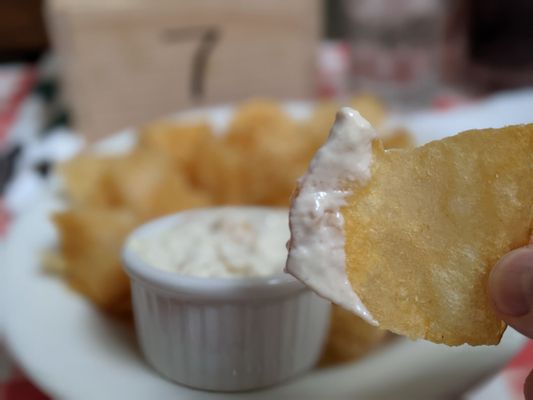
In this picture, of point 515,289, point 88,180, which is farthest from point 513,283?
point 88,180

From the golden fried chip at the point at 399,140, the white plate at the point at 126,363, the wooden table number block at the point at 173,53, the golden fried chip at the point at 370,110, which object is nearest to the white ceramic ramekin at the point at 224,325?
the white plate at the point at 126,363

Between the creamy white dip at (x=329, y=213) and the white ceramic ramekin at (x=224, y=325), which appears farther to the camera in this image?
the white ceramic ramekin at (x=224, y=325)

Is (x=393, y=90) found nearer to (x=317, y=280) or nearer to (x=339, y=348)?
(x=339, y=348)

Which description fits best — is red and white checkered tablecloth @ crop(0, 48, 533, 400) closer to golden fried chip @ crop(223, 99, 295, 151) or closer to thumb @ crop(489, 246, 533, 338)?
thumb @ crop(489, 246, 533, 338)

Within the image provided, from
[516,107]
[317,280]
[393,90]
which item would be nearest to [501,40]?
[393,90]

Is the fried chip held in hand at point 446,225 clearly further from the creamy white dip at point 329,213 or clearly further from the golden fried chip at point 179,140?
the golden fried chip at point 179,140

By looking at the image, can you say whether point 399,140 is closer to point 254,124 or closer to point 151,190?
point 254,124
